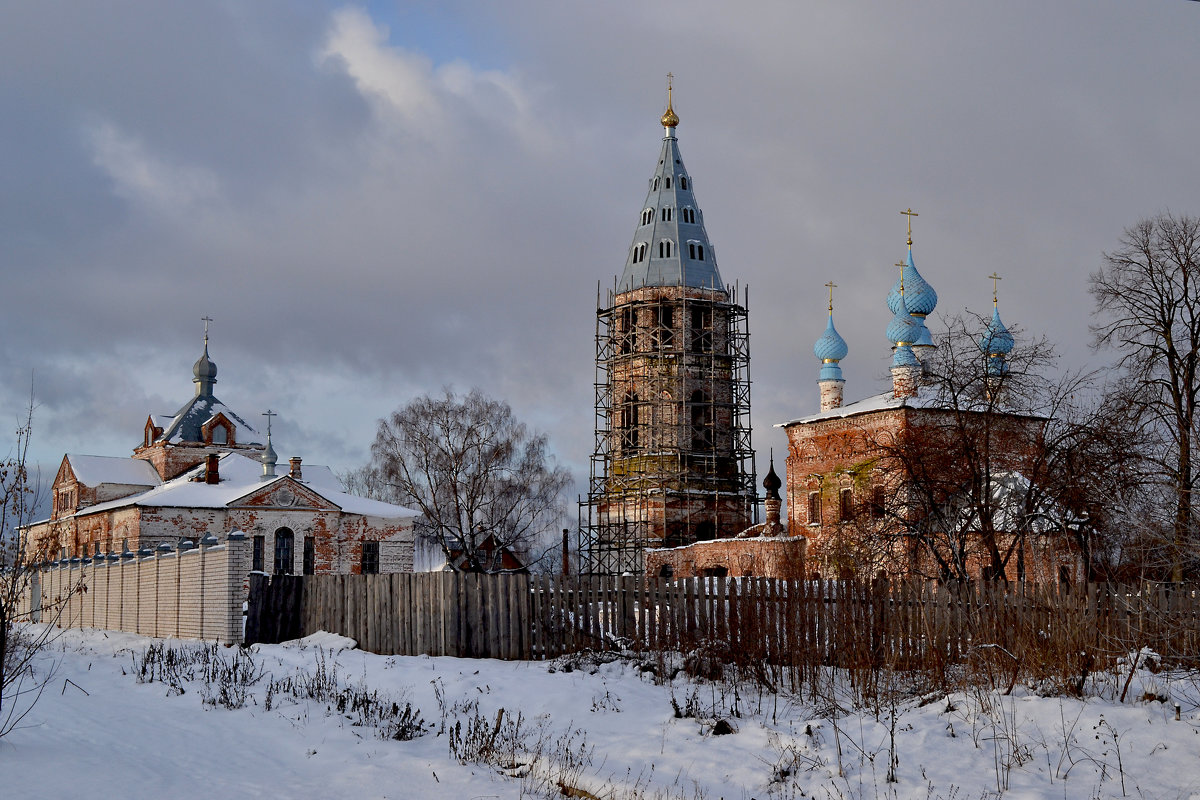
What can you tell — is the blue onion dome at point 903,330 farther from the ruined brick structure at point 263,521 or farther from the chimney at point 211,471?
the chimney at point 211,471

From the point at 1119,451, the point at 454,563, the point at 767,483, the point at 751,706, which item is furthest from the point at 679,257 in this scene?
the point at 751,706

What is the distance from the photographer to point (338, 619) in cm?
1877

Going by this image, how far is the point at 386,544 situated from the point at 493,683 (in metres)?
27.9

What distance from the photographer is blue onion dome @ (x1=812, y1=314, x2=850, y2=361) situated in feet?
148

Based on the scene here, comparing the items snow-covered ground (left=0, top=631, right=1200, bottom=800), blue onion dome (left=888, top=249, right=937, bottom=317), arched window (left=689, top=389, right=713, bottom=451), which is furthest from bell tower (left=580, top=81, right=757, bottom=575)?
snow-covered ground (left=0, top=631, right=1200, bottom=800)

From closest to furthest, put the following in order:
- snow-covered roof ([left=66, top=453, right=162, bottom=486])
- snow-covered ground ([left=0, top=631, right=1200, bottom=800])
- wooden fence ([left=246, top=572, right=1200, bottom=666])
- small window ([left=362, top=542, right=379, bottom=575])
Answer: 1. snow-covered ground ([left=0, top=631, right=1200, bottom=800])
2. wooden fence ([left=246, top=572, right=1200, bottom=666])
3. small window ([left=362, top=542, right=379, bottom=575])
4. snow-covered roof ([left=66, top=453, right=162, bottom=486])

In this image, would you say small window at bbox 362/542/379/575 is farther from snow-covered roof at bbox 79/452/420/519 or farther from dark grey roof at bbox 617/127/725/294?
dark grey roof at bbox 617/127/725/294

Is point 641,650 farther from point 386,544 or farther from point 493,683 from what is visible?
point 386,544

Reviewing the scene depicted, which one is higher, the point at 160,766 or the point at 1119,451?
the point at 1119,451

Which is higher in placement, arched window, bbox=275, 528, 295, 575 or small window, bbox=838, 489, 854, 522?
small window, bbox=838, 489, 854, 522

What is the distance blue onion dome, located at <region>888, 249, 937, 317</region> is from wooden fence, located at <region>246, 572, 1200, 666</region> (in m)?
28.4

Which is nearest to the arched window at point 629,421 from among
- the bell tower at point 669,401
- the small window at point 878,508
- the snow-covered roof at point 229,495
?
the bell tower at point 669,401

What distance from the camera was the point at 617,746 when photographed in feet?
33.6

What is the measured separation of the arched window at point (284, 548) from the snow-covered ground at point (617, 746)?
1026 inches
